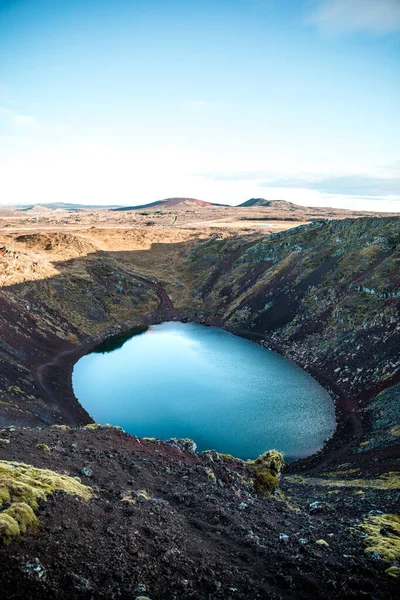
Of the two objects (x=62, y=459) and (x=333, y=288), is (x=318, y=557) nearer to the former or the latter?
(x=62, y=459)

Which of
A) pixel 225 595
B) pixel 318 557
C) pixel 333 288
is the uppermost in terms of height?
pixel 333 288

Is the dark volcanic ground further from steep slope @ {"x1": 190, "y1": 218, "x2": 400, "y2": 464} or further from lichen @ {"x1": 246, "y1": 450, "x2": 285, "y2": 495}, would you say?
steep slope @ {"x1": 190, "y1": 218, "x2": 400, "y2": 464}

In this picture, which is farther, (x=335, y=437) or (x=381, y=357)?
(x=381, y=357)

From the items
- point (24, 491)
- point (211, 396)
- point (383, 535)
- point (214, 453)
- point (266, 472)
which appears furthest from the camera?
point (211, 396)

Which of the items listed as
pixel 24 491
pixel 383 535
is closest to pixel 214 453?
pixel 383 535

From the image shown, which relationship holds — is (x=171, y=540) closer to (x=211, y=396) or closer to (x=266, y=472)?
(x=266, y=472)

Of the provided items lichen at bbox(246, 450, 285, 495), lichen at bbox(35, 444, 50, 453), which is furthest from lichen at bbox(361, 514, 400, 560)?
lichen at bbox(35, 444, 50, 453)

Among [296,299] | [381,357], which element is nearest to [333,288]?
[296,299]

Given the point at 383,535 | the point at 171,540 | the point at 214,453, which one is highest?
the point at 171,540
